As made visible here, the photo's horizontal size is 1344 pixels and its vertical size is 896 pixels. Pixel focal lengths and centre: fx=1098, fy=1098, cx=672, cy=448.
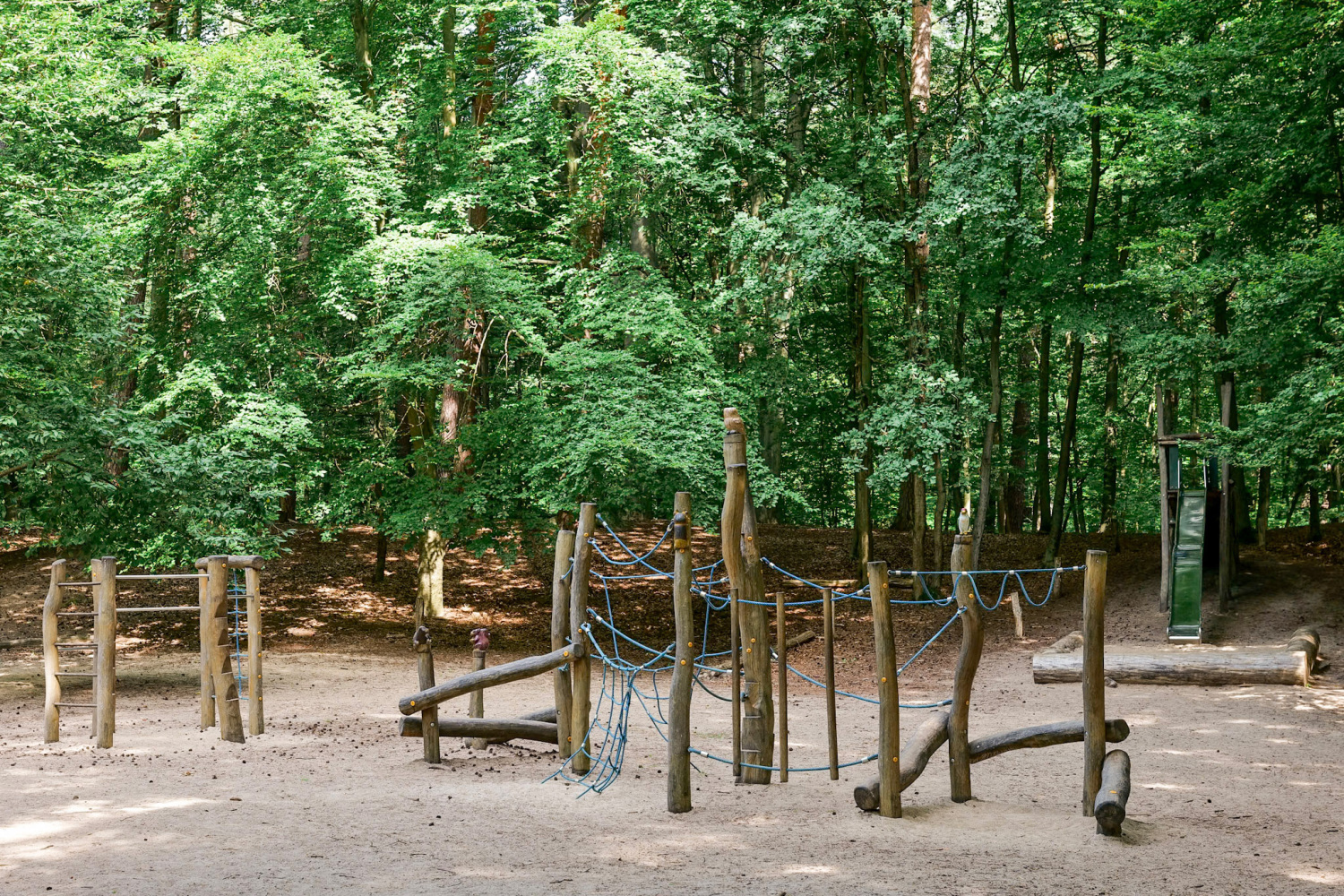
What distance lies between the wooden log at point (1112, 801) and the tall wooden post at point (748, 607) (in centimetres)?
214

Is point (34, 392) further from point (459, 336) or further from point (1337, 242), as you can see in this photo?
point (1337, 242)

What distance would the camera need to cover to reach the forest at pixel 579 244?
1192 cm

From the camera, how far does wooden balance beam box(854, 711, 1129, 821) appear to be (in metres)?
6.51

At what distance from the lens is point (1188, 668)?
11.9 m

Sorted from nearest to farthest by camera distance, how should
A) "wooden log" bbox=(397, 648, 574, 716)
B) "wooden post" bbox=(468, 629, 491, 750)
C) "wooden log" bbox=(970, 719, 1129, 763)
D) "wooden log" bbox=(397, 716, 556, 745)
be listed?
"wooden log" bbox=(970, 719, 1129, 763)
"wooden log" bbox=(397, 648, 574, 716)
"wooden log" bbox=(397, 716, 556, 745)
"wooden post" bbox=(468, 629, 491, 750)

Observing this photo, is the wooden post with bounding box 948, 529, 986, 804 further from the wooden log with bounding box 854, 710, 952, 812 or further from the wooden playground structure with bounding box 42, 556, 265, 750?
the wooden playground structure with bounding box 42, 556, 265, 750

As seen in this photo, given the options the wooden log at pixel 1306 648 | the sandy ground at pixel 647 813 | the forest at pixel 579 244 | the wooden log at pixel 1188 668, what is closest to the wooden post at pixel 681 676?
the sandy ground at pixel 647 813

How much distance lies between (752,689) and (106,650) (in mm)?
5432

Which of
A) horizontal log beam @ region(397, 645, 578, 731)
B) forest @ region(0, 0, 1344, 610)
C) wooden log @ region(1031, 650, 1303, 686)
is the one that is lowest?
wooden log @ region(1031, 650, 1303, 686)

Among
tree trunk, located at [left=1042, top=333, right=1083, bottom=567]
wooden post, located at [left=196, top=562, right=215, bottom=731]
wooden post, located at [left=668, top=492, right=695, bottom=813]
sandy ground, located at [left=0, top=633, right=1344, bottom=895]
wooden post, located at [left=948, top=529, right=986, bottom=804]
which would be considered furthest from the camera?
tree trunk, located at [left=1042, top=333, right=1083, bottom=567]

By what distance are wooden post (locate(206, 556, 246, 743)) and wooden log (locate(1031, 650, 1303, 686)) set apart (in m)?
8.55

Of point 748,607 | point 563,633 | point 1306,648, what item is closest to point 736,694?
point 748,607

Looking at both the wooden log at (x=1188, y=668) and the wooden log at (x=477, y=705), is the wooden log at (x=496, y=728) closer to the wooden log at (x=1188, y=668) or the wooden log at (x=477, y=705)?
the wooden log at (x=477, y=705)

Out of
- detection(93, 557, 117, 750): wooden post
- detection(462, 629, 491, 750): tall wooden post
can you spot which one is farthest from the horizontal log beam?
detection(93, 557, 117, 750): wooden post
